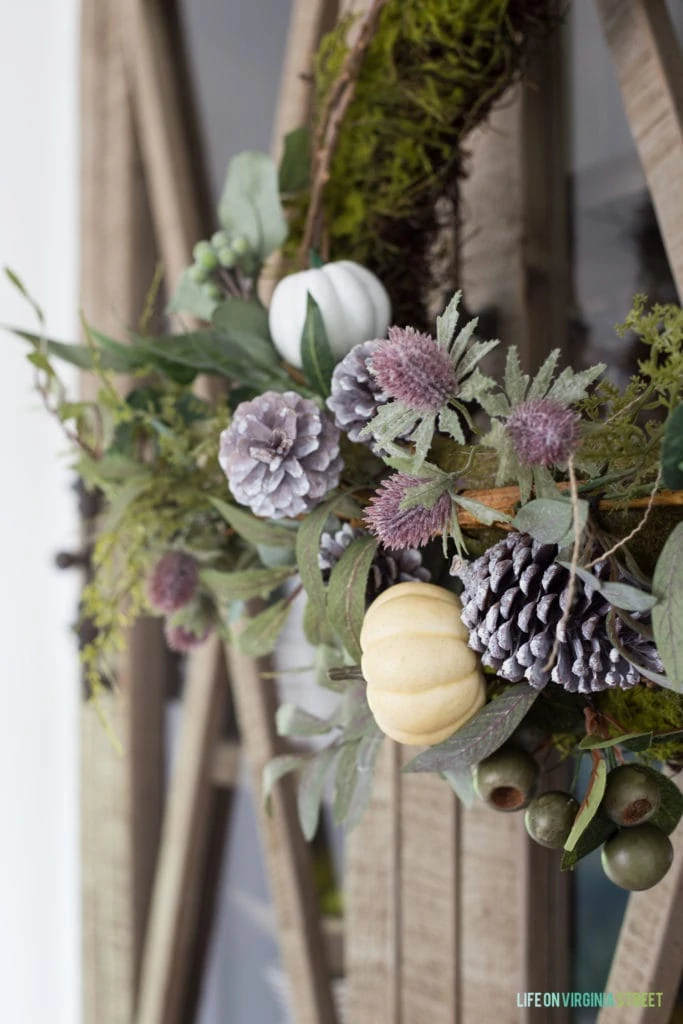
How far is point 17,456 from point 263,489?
100 centimetres

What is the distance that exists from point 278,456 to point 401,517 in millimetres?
94

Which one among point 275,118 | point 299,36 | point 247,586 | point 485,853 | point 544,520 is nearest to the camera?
point 544,520

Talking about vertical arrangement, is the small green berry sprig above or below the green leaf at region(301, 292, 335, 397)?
above

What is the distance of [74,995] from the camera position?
1.25 meters

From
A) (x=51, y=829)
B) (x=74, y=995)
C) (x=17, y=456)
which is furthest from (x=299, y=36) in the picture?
(x=74, y=995)

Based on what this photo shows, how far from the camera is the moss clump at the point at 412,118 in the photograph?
22.0 inches

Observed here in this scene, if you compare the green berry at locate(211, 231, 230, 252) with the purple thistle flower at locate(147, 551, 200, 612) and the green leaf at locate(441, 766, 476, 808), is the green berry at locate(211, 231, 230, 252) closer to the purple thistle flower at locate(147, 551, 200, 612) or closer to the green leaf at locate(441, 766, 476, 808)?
the purple thistle flower at locate(147, 551, 200, 612)

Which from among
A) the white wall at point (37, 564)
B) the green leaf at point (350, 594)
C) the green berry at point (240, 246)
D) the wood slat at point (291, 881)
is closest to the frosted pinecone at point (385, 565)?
the green leaf at point (350, 594)

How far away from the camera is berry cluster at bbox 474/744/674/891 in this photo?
40 centimetres

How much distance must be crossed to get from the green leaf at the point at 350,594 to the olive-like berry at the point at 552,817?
0.11 m

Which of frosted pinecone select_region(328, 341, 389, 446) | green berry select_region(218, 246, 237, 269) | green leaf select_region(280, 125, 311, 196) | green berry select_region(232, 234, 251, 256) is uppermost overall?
green leaf select_region(280, 125, 311, 196)

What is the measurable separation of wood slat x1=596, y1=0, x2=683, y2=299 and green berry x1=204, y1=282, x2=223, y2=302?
285 mm

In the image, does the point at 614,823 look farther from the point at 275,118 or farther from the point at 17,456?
the point at 17,456

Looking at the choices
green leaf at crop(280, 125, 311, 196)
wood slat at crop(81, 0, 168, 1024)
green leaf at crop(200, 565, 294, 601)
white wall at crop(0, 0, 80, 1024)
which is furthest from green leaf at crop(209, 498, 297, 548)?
white wall at crop(0, 0, 80, 1024)
